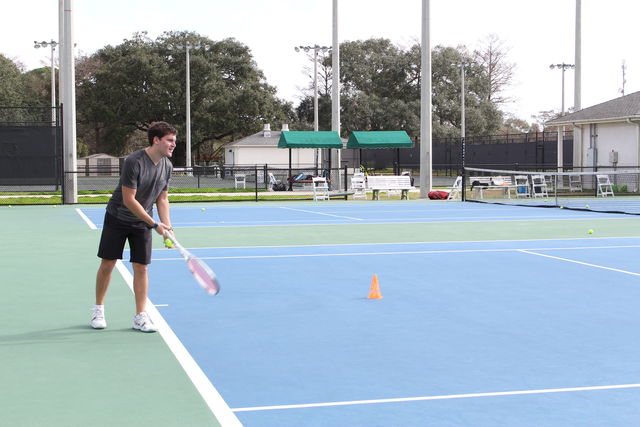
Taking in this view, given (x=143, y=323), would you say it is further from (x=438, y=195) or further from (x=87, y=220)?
(x=438, y=195)

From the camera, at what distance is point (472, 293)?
9438 millimetres

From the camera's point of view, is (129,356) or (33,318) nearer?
(129,356)

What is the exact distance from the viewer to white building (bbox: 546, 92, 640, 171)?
35.3 m

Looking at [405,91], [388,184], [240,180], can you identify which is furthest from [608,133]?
[405,91]

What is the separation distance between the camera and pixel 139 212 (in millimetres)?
6941

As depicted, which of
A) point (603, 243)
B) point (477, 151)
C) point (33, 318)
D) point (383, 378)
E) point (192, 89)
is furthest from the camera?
point (192, 89)

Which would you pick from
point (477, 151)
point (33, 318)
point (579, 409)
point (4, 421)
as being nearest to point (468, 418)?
point (579, 409)

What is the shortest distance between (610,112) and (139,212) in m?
33.2

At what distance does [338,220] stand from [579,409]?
16.2 metres

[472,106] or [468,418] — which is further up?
[472,106]

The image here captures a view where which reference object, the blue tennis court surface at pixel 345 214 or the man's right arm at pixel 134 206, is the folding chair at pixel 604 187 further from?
the man's right arm at pixel 134 206

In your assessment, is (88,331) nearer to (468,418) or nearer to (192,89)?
(468,418)

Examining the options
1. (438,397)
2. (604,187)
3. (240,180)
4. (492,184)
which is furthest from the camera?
(240,180)

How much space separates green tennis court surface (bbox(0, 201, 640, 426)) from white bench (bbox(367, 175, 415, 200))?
936 cm
